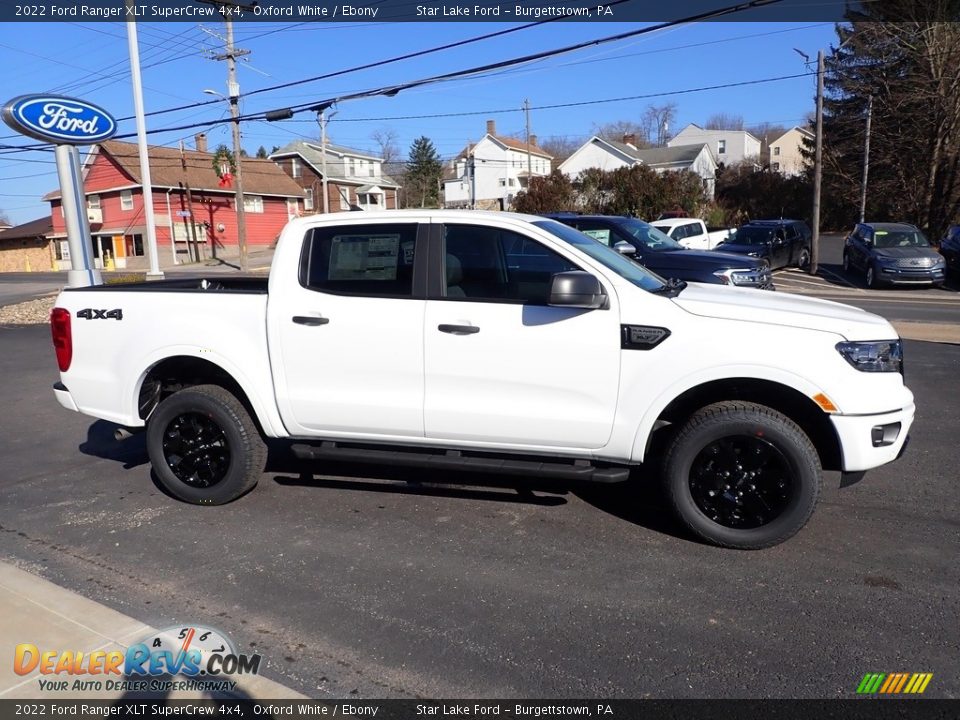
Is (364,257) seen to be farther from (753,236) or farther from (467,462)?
(753,236)

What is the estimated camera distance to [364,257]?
4.77 metres

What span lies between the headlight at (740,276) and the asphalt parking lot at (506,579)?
17.3 ft

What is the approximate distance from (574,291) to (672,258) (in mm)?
7609

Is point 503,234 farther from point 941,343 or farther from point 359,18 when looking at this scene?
point 359,18

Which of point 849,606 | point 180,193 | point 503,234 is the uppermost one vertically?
point 180,193

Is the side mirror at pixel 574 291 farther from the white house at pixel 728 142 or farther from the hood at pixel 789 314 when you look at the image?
the white house at pixel 728 142

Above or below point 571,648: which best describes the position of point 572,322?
above

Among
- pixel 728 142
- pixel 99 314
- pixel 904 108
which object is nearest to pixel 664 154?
pixel 728 142

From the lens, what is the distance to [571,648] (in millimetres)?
3346

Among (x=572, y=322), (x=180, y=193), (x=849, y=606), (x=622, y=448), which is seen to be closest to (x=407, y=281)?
(x=572, y=322)

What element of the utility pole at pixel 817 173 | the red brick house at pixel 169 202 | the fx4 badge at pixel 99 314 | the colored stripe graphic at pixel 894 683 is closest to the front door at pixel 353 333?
the fx4 badge at pixel 99 314

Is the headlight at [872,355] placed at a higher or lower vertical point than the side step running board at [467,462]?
Answer: higher

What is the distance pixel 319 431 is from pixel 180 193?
46201 millimetres

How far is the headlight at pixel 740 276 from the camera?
35.5 ft
